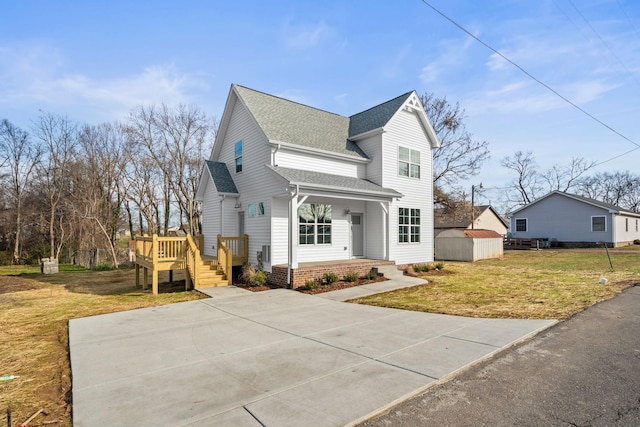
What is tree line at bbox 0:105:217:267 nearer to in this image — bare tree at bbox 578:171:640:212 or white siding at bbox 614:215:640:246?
white siding at bbox 614:215:640:246

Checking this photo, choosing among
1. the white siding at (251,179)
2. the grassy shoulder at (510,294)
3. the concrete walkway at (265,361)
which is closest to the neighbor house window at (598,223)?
the grassy shoulder at (510,294)

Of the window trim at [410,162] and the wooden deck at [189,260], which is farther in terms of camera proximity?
the window trim at [410,162]

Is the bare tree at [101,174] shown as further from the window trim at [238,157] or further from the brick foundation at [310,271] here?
the brick foundation at [310,271]

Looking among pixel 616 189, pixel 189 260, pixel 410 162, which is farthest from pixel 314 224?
pixel 616 189

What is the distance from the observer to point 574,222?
108 feet

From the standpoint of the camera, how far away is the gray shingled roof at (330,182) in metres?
12.1

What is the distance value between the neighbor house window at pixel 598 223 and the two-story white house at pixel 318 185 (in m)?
24.6

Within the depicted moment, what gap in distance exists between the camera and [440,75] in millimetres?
11812

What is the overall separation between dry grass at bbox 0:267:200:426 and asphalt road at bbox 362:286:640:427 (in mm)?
3871

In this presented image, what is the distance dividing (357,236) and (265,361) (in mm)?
10825

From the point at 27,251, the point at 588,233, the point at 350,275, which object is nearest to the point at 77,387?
the point at 350,275

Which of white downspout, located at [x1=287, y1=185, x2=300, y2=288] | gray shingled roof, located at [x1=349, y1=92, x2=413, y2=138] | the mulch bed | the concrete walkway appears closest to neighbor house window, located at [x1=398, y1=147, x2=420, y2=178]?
gray shingled roof, located at [x1=349, y1=92, x2=413, y2=138]

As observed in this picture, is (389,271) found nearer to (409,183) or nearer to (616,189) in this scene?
(409,183)

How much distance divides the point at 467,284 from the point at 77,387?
11.3 m
